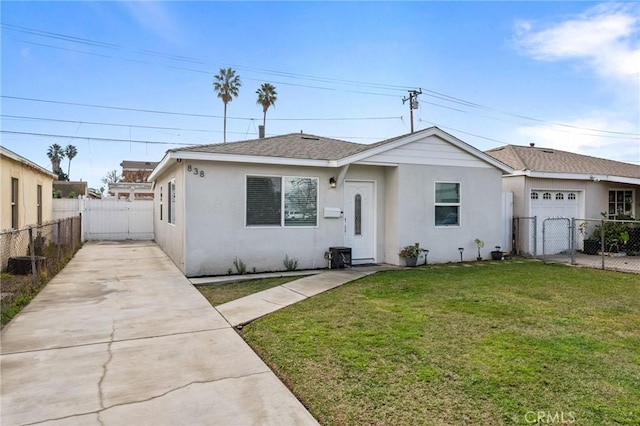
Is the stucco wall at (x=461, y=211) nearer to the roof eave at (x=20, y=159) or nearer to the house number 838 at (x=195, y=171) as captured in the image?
the house number 838 at (x=195, y=171)

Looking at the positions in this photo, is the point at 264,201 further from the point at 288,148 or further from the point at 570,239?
the point at 570,239

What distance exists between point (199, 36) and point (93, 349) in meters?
14.2

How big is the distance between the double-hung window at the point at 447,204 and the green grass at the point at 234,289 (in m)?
4.65

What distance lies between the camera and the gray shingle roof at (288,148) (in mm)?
8961

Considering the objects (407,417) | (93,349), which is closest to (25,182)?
A: (93,349)

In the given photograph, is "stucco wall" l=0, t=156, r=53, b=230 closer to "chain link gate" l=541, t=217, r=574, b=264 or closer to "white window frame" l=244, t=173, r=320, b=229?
"white window frame" l=244, t=173, r=320, b=229

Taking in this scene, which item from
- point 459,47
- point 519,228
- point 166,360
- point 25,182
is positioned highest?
point 459,47

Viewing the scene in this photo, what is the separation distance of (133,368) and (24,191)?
1075 centimetres

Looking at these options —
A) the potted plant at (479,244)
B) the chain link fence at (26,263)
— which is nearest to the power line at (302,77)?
the chain link fence at (26,263)

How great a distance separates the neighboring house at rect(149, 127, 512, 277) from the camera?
876cm

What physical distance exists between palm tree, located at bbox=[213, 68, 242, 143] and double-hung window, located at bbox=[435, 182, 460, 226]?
94.8 ft

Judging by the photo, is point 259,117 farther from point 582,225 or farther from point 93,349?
point 93,349

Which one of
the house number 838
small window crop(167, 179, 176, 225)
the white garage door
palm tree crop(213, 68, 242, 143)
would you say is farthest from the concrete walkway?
palm tree crop(213, 68, 242, 143)

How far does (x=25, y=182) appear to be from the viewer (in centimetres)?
1172
